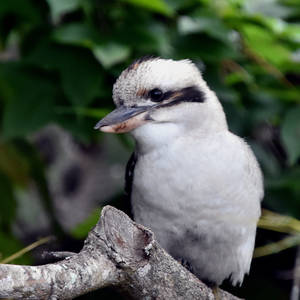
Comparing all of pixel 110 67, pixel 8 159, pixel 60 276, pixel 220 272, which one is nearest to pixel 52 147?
pixel 8 159

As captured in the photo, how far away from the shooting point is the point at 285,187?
12.6 ft

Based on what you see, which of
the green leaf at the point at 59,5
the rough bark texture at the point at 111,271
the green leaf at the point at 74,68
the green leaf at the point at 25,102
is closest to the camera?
the rough bark texture at the point at 111,271

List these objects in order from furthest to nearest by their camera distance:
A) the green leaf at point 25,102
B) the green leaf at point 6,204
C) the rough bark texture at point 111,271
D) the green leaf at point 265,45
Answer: the green leaf at point 6,204
the green leaf at point 265,45
the green leaf at point 25,102
the rough bark texture at point 111,271

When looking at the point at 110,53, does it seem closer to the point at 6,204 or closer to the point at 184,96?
the point at 184,96

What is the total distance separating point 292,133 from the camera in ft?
12.1

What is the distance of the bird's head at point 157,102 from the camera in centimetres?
299

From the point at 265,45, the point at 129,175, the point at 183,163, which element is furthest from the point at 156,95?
the point at 265,45

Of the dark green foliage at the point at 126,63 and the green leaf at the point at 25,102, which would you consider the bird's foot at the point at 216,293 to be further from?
the green leaf at the point at 25,102

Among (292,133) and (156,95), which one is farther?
(292,133)

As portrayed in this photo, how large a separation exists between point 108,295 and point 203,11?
4.96 ft

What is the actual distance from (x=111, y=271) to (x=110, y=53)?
4.52 ft

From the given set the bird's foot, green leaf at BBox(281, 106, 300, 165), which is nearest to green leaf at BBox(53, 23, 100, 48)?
green leaf at BBox(281, 106, 300, 165)

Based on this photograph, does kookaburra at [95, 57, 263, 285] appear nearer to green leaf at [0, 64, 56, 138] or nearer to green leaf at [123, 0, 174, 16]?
green leaf at [123, 0, 174, 16]

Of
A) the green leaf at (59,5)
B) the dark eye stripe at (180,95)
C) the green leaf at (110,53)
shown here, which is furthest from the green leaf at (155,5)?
the dark eye stripe at (180,95)
